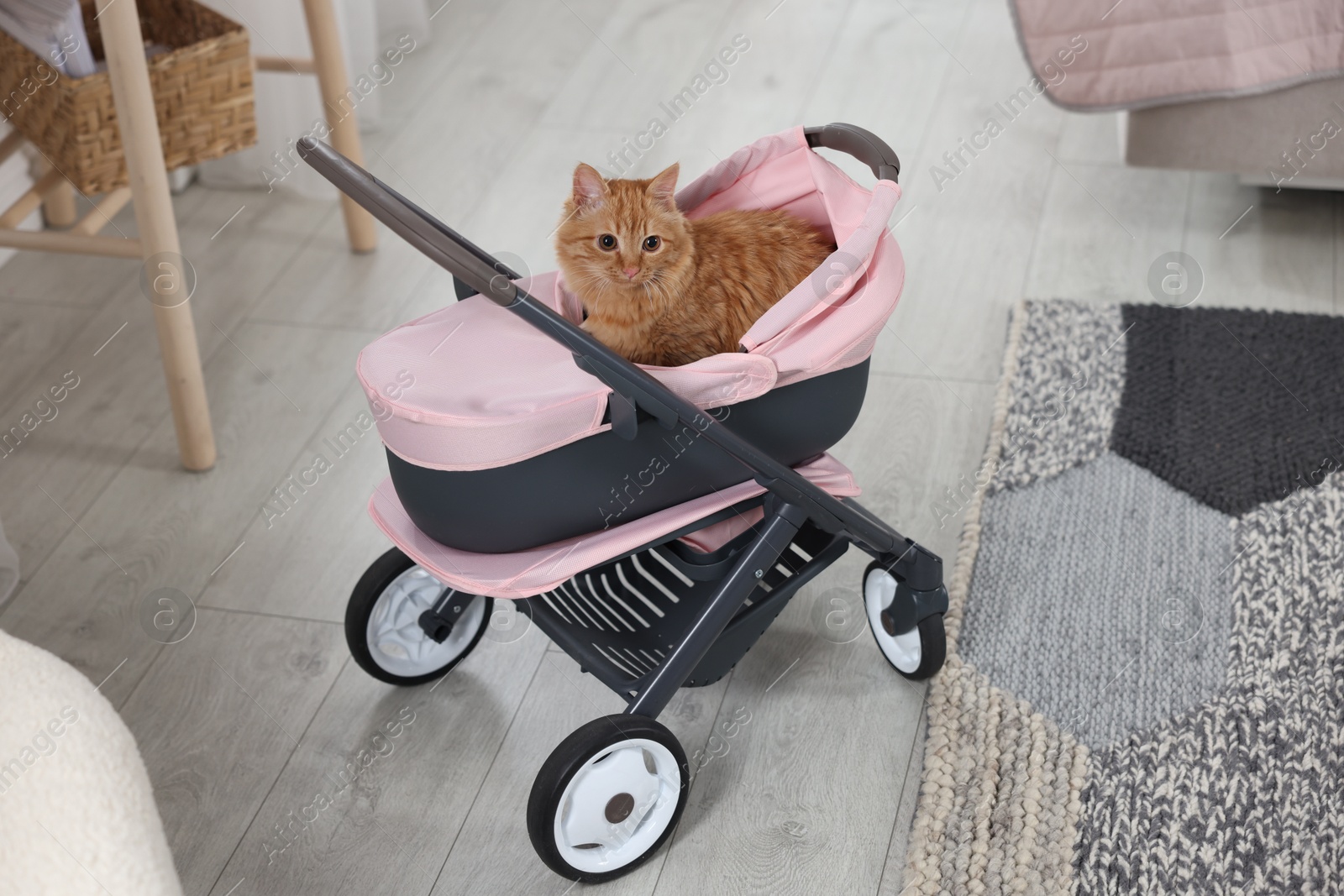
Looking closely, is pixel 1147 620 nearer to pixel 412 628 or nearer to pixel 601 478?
pixel 601 478

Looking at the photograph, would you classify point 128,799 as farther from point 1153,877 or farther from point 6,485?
point 6,485

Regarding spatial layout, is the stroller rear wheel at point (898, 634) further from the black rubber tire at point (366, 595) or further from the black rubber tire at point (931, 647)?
the black rubber tire at point (366, 595)

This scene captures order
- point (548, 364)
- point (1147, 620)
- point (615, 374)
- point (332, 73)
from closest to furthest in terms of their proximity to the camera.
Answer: point (615, 374)
point (548, 364)
point (1147, 620)
point (332, 73)

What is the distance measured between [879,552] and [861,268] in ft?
1.06

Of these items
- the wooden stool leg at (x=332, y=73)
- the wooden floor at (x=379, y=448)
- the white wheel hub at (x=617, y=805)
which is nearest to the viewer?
the white wheel hub at (x=617, y=805)

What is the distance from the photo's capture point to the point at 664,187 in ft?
3.78

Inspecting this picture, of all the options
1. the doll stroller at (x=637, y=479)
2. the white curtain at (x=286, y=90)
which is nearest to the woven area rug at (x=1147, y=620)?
the doll stroller at (x=637, y=479)

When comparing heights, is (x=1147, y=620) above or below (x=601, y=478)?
below

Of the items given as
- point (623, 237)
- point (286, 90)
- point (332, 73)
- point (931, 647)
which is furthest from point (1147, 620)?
point (286, 90)

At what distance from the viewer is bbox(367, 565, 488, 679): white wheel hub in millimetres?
1387

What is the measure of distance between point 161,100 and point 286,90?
22.6 inches

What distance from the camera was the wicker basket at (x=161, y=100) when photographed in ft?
5.52

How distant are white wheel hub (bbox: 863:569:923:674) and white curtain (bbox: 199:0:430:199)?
4.77 feet

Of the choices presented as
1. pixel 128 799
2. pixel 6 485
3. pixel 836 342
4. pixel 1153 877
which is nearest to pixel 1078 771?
pixel 1153 877
